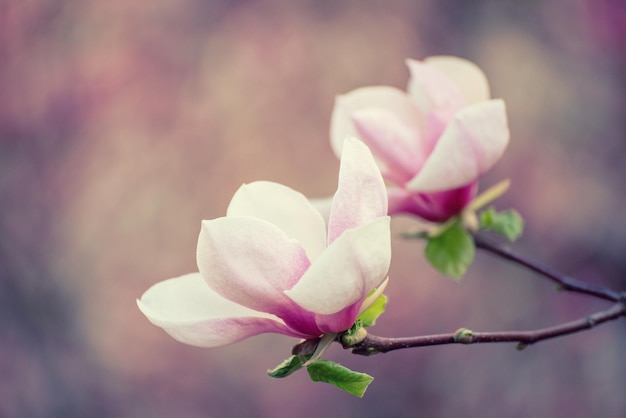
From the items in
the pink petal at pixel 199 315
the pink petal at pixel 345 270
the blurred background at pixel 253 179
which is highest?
the pink petal at pixel 345 270

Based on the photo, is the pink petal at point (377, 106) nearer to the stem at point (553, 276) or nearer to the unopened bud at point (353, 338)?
the stem at point (553, 276)

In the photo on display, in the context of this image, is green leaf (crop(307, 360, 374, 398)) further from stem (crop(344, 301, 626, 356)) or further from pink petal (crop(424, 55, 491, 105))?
pink petal (crop(424, 55, 491, 105))

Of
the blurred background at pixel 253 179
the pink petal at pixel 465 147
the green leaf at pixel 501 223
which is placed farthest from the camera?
the blurred background at pixel 253 179

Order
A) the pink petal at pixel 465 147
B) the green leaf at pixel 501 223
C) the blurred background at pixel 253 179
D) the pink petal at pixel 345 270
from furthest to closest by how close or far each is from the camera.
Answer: the blurred background at pixel 253 179 < the green leaf at pixel 501 223 < the pink petal at pixel 465 147 < the pink petal at pixel 345 270

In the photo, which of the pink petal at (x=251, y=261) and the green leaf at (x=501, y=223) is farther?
the green leaf at (x=501, y=223)

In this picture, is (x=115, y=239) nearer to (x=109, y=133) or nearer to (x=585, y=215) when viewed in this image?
(x=109, y=133)

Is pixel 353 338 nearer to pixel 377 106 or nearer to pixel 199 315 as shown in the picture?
pixel 199 315

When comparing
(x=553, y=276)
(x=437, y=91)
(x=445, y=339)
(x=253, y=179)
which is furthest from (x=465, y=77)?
(x=253, y=179)

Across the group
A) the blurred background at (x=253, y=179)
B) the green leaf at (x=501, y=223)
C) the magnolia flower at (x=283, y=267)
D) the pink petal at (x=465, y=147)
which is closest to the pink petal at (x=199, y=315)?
the magnolia flower at (x=283, y=267)
